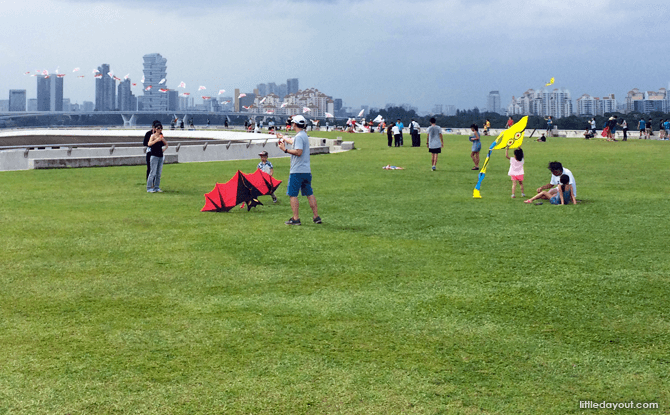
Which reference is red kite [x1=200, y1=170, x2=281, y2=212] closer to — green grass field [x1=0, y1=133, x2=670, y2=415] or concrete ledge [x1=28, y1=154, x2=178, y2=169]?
green grass field [x1=0, y1=133, x2=670, y2=415]

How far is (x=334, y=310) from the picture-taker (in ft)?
22.5

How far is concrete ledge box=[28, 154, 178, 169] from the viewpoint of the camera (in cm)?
2348

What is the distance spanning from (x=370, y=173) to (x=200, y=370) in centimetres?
1675

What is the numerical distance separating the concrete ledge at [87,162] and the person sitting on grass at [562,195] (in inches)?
624

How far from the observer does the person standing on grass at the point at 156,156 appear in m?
16.2

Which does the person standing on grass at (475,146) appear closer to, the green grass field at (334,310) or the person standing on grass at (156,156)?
the green grass field at (334,310)

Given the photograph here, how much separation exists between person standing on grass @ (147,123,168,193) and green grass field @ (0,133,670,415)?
9.55ft

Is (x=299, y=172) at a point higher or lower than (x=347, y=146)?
lower

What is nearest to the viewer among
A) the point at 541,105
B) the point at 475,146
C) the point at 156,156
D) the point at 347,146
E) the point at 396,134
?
the point at 156,156

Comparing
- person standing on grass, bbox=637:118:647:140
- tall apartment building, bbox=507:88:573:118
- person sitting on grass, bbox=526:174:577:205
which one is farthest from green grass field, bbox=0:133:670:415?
tall apartment building, bbox=507:88:573:118

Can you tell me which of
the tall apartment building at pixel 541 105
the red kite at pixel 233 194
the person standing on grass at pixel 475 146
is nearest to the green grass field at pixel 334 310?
the red kite at pixel 233 194

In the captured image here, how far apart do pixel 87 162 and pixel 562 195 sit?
1670 cm

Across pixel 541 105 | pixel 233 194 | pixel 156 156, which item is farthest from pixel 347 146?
pixel 541 105

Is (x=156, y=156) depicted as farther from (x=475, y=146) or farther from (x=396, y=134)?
(x=396, y=134)
